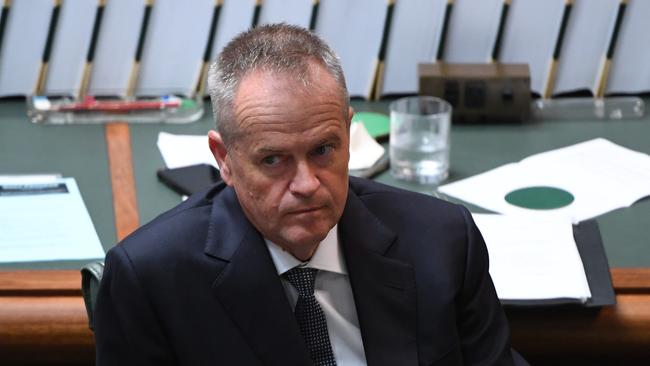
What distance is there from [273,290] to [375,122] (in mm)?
963

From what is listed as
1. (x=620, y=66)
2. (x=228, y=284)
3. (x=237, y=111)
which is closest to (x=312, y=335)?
(x=228, y=284)

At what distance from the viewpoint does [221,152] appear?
5.49 feet

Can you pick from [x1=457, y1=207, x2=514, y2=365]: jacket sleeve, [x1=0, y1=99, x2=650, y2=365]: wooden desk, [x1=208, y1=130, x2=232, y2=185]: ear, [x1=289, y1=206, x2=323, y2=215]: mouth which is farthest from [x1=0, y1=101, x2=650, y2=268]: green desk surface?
[x1=289, y1=206, x2=323, y2=215]: mouth

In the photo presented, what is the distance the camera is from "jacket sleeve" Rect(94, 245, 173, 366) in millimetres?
1695

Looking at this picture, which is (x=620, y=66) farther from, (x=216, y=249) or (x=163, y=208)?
(x=216, y=249)

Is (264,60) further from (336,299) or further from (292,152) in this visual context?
(336,299)

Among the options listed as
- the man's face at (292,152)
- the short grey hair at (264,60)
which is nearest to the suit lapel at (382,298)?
the man's face at (292,152)

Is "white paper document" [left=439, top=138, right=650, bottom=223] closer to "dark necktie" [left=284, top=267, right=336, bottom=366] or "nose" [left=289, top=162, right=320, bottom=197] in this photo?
"dark necktie" [left=284, top=267, right=336, bottom=366]

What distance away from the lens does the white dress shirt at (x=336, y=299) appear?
69.9 inches

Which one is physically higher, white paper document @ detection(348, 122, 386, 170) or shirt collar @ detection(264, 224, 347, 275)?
shirt collar @ detection(264, 224, 347, 275)

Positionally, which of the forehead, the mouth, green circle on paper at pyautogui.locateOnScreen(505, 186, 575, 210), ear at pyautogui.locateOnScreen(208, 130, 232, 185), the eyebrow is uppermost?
the forehead

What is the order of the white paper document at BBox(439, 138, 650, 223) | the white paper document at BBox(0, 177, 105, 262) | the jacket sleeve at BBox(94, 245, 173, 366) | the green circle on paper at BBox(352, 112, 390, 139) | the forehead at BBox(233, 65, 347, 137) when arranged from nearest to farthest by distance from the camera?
the forehead at BBox(233, 65, 347, 137), the jacket sleeve at BBox(94, 245, 173, 366), the white paper document at BBox(0, 177, 105, 262), the white paper document at BBox(439, 138, 650, 223), the green circle on paper at BBox(352, 112, 390, 139)

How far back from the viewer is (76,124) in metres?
2.69

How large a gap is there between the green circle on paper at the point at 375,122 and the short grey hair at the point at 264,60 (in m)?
0.96
